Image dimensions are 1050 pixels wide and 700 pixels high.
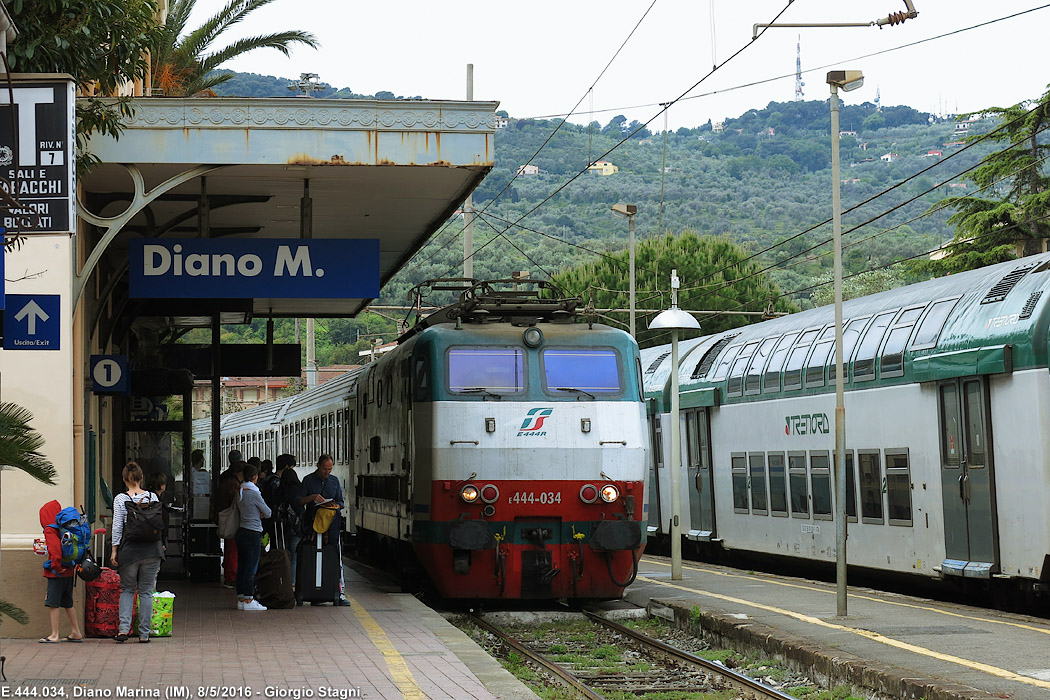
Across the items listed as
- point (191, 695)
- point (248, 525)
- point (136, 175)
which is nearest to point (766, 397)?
point (248, 525)

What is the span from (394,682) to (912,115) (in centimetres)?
12528

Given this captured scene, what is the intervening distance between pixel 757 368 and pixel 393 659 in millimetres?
10675

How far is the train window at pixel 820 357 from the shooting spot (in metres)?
17.1

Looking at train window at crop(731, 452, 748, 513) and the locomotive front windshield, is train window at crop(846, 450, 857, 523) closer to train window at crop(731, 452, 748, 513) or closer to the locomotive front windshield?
train window at crop(731, 452, 748, 513)

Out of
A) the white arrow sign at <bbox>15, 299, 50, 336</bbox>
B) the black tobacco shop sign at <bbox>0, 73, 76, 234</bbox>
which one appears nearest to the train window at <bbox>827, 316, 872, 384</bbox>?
the white arrow sign at <bbox>15, 299, 50, 336</bbox>

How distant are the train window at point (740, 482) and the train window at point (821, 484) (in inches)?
92.6

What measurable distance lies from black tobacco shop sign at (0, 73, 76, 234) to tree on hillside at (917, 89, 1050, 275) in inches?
1139

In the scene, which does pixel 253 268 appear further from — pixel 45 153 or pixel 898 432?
pixel 898 432

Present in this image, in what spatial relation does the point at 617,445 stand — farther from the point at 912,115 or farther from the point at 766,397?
the point at 912,115

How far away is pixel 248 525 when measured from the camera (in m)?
13.9

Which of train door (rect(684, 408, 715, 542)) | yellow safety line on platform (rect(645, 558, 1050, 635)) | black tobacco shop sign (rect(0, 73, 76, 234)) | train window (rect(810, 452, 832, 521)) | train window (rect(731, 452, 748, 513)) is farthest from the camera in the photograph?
train door (rect(684, 408, 715, 542))

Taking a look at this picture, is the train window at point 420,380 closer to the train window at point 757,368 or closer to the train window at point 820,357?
the train window at point 820,357

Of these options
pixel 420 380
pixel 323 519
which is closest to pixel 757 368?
pixel 420 380

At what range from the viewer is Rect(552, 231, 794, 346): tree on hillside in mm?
55312
